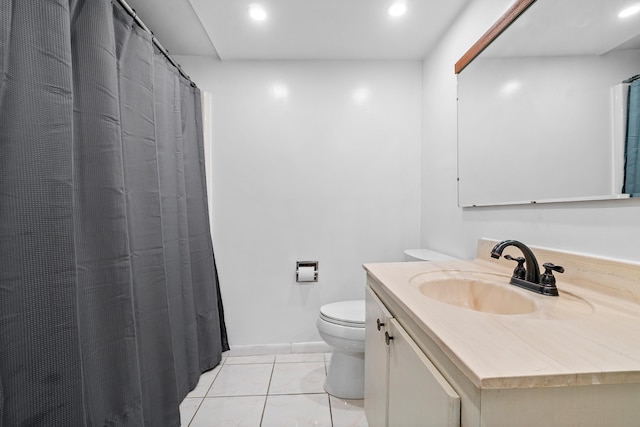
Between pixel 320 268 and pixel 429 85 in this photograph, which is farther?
pixel 320 268

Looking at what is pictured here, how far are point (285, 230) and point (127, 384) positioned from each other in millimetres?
1274

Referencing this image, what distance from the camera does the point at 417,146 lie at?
2.19m

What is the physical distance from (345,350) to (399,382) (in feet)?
2.73

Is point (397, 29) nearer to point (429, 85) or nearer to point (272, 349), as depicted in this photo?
point (429, 85)


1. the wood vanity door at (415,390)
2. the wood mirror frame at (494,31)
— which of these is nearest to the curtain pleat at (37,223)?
the wood vanity door at (415,390)

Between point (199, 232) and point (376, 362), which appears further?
point (199, 232)

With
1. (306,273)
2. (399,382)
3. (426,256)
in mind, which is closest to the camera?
(399,382)

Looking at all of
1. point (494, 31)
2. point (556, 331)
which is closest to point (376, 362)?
point (556, 331)

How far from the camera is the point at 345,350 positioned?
64.1 inches

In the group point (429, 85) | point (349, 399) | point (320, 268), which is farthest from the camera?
point (320, 268)

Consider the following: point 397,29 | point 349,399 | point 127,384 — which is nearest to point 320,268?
point 349,399

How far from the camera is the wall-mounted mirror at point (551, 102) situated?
85 cm

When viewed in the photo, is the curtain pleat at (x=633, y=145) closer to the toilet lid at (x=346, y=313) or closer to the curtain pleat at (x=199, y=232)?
the toilet lid at (x=346, y=313)

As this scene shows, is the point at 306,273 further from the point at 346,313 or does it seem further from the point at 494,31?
the point at 494,31
